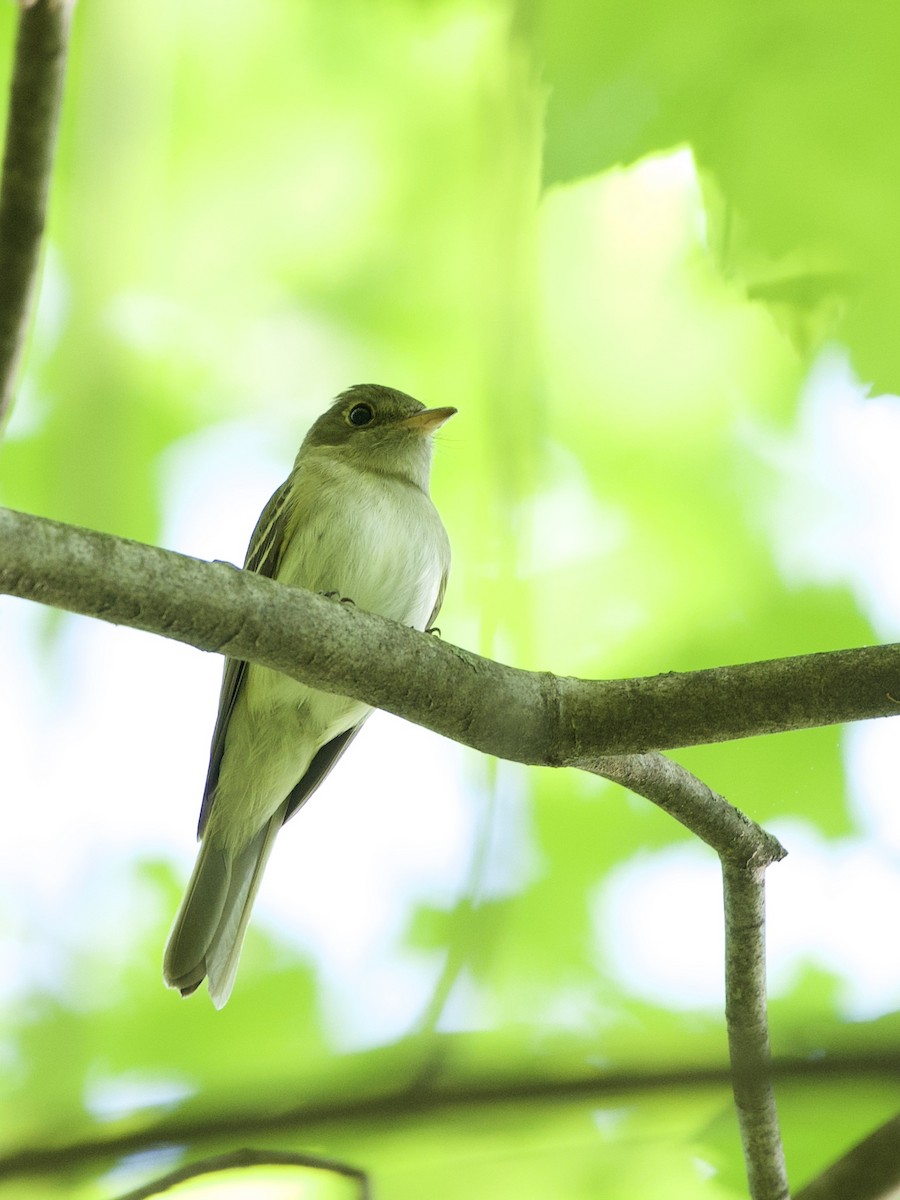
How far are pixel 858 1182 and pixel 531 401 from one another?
4.15 ft

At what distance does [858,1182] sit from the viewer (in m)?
1.52

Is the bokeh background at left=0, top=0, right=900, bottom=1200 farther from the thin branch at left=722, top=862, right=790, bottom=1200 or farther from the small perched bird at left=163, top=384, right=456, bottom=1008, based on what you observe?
the small perched bird at left=163, top=384, right=456, bottom=1008

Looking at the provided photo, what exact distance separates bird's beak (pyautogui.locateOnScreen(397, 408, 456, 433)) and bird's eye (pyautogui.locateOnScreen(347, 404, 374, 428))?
284 millimetres

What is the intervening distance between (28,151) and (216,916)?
2.02 m

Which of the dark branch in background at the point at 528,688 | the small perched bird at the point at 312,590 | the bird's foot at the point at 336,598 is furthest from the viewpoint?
the small perched bird at the point at 312,590

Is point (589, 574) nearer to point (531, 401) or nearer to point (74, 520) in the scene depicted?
point (531, 401)

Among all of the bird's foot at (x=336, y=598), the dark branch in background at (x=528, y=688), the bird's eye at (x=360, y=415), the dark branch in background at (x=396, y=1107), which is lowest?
the dark branch in background at (x=396, y=1107)

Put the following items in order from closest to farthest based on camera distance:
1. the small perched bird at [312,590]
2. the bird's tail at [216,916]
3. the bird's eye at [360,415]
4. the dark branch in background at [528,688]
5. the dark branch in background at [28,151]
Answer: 1. the dark branch in background at [528,688]
2. the dark branch in background at [28,151]
3. the bird's tail at [216,916]
4. the small perched bird at [312,590]
5. the bird's eye at [360,415]

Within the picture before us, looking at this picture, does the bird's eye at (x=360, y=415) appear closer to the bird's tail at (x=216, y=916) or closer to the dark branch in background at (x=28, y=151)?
the bird's tail at (x=216, y=916)

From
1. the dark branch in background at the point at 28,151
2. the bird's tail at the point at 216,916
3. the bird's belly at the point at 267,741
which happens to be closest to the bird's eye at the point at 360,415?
the bird's belly at the point at 267,741

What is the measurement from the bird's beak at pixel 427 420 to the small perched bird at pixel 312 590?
0.06 m

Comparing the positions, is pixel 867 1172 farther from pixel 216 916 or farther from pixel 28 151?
pixel 216 916

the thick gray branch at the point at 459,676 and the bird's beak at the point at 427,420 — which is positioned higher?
the bird's beak at the point at 427,420

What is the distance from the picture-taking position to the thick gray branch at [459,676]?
191 cm
